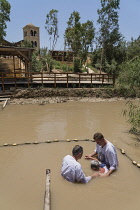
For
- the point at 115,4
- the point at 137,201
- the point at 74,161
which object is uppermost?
the point at 115,4

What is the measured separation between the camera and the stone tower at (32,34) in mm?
44688

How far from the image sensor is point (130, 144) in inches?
260

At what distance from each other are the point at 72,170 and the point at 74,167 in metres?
0.12

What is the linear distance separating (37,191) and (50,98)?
10.8m

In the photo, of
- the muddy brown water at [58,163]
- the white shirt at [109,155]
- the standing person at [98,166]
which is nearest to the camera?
the muddy brown water at [58,163]

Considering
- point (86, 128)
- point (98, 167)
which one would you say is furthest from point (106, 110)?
point (98, 167)

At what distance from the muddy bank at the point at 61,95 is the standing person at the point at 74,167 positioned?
9901mm

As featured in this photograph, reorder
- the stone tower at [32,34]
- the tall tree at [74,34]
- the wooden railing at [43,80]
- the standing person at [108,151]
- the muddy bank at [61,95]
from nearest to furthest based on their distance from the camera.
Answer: the standing person at [108,151] → the muddy bank at [61,95] → the wooden railing at [43,80] → the tall tree at [74,34] → the stone tower at [32,34]

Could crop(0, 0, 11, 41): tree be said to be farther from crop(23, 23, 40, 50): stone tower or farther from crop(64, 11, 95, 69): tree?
crop(23, 23, 40, 50): stone tower

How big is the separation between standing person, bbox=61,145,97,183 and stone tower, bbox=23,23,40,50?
4422 cm

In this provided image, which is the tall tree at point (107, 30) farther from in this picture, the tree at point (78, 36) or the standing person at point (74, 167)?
the standing person at point (74, 167)

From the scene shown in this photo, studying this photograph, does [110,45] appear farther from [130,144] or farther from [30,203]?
[30,203]

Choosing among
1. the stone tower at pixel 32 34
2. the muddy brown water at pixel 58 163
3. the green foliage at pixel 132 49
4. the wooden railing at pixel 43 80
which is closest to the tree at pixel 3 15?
the wooden railing at pixel 43 80

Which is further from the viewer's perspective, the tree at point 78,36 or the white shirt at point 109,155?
the tree at point 78,36
